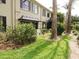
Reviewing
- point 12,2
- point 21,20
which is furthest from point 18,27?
point 21,20

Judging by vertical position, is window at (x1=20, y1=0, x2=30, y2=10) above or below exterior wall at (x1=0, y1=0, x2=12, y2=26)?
above

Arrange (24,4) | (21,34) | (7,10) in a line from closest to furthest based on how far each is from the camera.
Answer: (21,34), (7,10), (24,4)

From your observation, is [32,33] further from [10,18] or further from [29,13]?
[29,13]

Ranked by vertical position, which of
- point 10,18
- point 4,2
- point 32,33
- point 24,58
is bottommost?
point 24,58

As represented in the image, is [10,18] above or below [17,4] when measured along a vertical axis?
below

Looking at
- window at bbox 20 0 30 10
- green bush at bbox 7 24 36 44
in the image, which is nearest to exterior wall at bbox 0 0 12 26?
window at bbox 20 0 30 10

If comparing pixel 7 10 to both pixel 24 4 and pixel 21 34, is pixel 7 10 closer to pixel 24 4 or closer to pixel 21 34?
pixel 24 4

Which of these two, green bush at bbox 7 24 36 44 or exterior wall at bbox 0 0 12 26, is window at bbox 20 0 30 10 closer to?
exterior wall at bbox 0 0 12 26

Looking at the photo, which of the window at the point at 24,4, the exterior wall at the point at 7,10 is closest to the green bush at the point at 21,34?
the exterior wall at the point at 7,10

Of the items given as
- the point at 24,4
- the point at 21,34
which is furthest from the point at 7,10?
the point at 21,34

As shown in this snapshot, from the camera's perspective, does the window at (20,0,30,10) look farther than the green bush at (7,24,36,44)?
Yes

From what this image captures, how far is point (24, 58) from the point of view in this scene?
1051cm

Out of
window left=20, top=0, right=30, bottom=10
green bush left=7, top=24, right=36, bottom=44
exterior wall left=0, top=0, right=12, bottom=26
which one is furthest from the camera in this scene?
window left=20, top=0, right=30, bottom=10

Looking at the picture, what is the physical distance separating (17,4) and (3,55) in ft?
42.5
